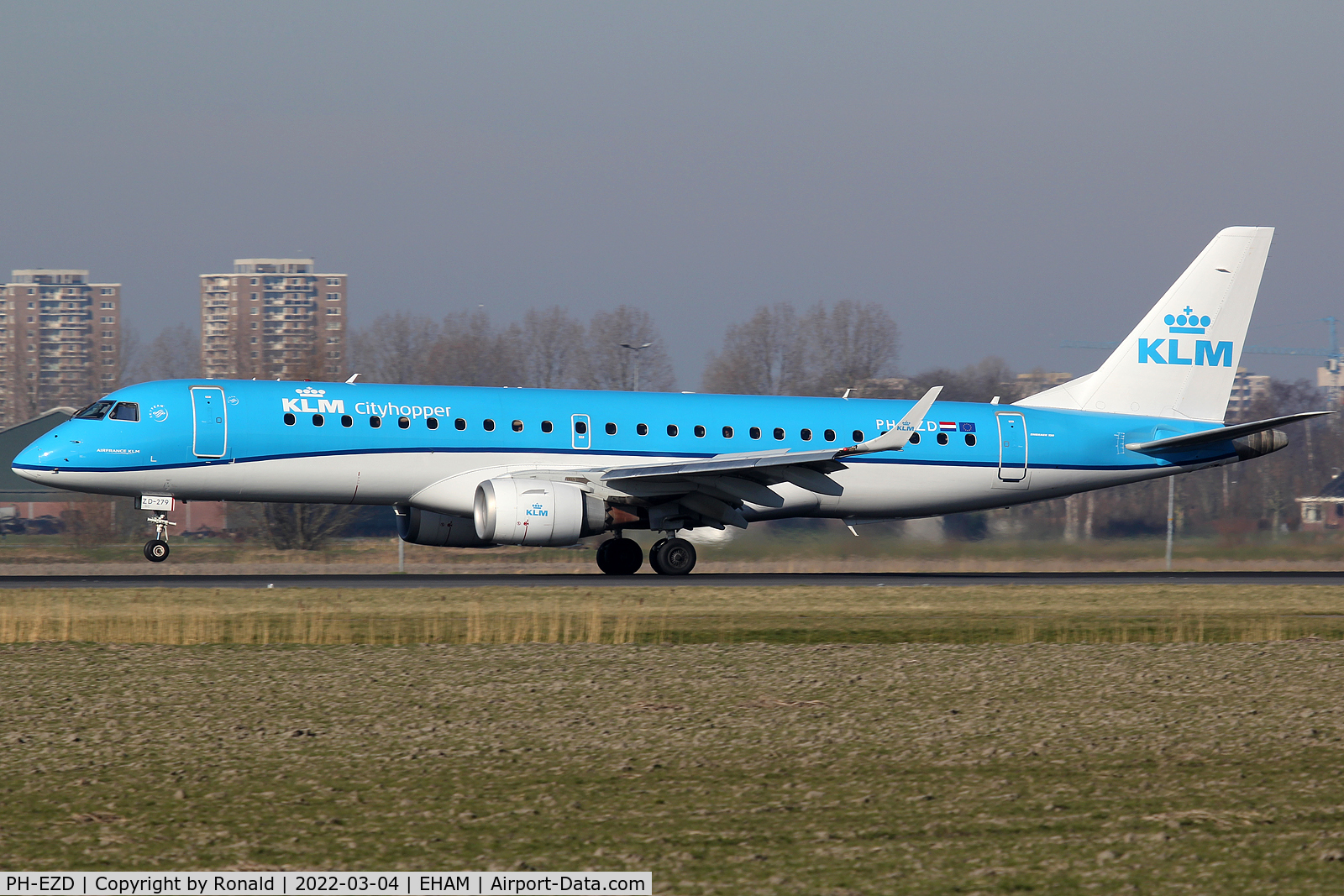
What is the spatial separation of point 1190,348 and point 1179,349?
29 cm

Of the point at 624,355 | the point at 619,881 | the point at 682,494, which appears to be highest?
the point at 624,355

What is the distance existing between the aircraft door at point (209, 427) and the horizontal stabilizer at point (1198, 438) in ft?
64.6

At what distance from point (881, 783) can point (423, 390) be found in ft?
69.8

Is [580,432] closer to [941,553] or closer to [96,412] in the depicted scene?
[96,412]

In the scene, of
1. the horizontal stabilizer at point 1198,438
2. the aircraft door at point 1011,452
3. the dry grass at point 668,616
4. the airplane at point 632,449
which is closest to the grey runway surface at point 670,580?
the airplane at point 632,449

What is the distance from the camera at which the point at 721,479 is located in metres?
29.1

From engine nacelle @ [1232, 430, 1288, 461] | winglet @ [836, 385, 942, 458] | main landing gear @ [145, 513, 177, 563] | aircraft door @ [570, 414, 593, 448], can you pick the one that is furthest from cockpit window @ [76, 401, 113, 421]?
engine nacelle @ [1232, 430, 1288, 461]

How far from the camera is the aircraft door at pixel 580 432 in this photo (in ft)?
97.1

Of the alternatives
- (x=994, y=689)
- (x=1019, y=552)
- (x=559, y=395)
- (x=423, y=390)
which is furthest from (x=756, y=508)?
(x=994, y=689)

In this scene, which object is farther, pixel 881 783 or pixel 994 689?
pixel 994 689

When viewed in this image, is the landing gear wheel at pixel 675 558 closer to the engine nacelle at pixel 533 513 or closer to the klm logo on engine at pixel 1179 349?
the engine nacelle at pixel 533 513

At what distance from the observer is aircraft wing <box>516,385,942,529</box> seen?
28219mm

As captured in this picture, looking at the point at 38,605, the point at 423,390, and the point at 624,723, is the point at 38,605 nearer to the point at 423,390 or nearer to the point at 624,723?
the point at 423,390

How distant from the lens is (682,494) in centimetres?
2923
